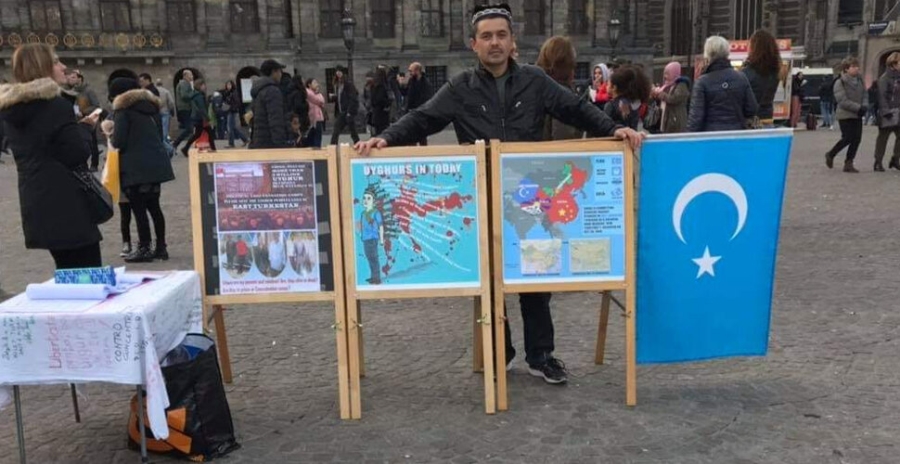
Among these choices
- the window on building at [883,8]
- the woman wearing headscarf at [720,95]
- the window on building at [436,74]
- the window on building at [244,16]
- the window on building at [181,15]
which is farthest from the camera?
the window on building at [883,8]

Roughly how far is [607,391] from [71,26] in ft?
122

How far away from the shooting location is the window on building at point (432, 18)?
131 feet

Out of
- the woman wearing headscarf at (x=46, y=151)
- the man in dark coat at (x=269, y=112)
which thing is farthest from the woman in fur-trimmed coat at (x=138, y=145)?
the woman wearing headscarf at (x=46, y=151)

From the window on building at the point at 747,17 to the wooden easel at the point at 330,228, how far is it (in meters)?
54.4

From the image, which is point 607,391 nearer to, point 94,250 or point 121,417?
point 121,417

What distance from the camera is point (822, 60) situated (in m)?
47.8

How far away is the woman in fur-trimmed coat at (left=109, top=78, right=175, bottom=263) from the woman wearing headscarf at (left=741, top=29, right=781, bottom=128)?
5840mm

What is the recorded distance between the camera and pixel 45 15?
3497 centimetres

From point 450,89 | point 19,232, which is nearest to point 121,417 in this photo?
point 450,89

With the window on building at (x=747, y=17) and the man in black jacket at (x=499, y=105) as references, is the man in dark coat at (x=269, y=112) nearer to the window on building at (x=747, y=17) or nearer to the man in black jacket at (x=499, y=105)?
the man in black jacket at (x=499, y=105)

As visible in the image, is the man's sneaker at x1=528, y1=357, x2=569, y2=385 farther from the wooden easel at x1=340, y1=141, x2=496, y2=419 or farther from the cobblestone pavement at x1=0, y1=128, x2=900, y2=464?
the wooden easel at x1=340, y1=141, x2=496, y2=419

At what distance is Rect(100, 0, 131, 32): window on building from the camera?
35.8 meters

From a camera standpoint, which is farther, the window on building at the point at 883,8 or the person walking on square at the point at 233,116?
the window on building at the point at 883,8

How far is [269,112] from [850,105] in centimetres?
926
